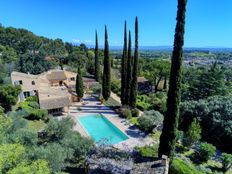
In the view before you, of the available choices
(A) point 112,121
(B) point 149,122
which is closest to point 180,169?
(B) point 149,122

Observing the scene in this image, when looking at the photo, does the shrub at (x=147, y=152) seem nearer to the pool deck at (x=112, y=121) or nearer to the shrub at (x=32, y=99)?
the pool deck at (x=112, y=121)

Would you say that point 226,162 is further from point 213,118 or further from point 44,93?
point 44,93

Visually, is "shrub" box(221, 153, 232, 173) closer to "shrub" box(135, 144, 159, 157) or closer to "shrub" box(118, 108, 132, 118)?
"shrub" box(135, 144, 159, 157)

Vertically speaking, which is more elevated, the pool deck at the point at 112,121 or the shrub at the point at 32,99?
the shrub at the point at 32,99

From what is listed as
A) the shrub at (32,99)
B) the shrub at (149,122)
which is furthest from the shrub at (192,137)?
the shrub at (32,99)

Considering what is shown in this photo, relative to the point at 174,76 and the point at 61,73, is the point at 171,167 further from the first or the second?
the point at 61,73
